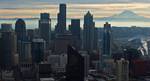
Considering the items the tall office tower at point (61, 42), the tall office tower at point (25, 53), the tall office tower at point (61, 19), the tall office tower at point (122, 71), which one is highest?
the tall office tower at point (61, 19)

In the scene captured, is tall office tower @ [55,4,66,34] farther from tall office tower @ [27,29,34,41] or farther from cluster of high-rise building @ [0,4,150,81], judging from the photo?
tall office tower @ [27,29,34,41]

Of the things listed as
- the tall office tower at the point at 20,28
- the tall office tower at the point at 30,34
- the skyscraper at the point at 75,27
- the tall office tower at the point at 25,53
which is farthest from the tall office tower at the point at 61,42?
the tall office tower at the point at 20,28

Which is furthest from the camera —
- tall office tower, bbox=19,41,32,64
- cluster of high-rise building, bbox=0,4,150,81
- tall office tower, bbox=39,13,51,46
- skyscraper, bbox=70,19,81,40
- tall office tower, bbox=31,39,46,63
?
skyscraper, bbox=70,19,81,40

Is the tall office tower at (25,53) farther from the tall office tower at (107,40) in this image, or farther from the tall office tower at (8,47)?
the tall office tower at (107,40)

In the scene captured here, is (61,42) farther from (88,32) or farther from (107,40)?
(88,32)

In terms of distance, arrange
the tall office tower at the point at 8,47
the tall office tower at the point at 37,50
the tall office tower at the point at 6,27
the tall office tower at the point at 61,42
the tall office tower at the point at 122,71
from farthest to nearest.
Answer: the tall office tower at the point at 6,27, the tall office tower at the point at 61,42, the tall office tower at the point at 37,50, the tall office tower at the point at 8,47, the tall office tower at the point at 122,71

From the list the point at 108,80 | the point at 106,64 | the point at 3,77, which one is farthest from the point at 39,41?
the point at 108,80

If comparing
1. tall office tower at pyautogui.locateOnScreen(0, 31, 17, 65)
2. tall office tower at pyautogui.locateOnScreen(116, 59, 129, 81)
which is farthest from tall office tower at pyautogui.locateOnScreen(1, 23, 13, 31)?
tall office tower at pyautogui.locateOnScreen(116, 59, 129, 81)
